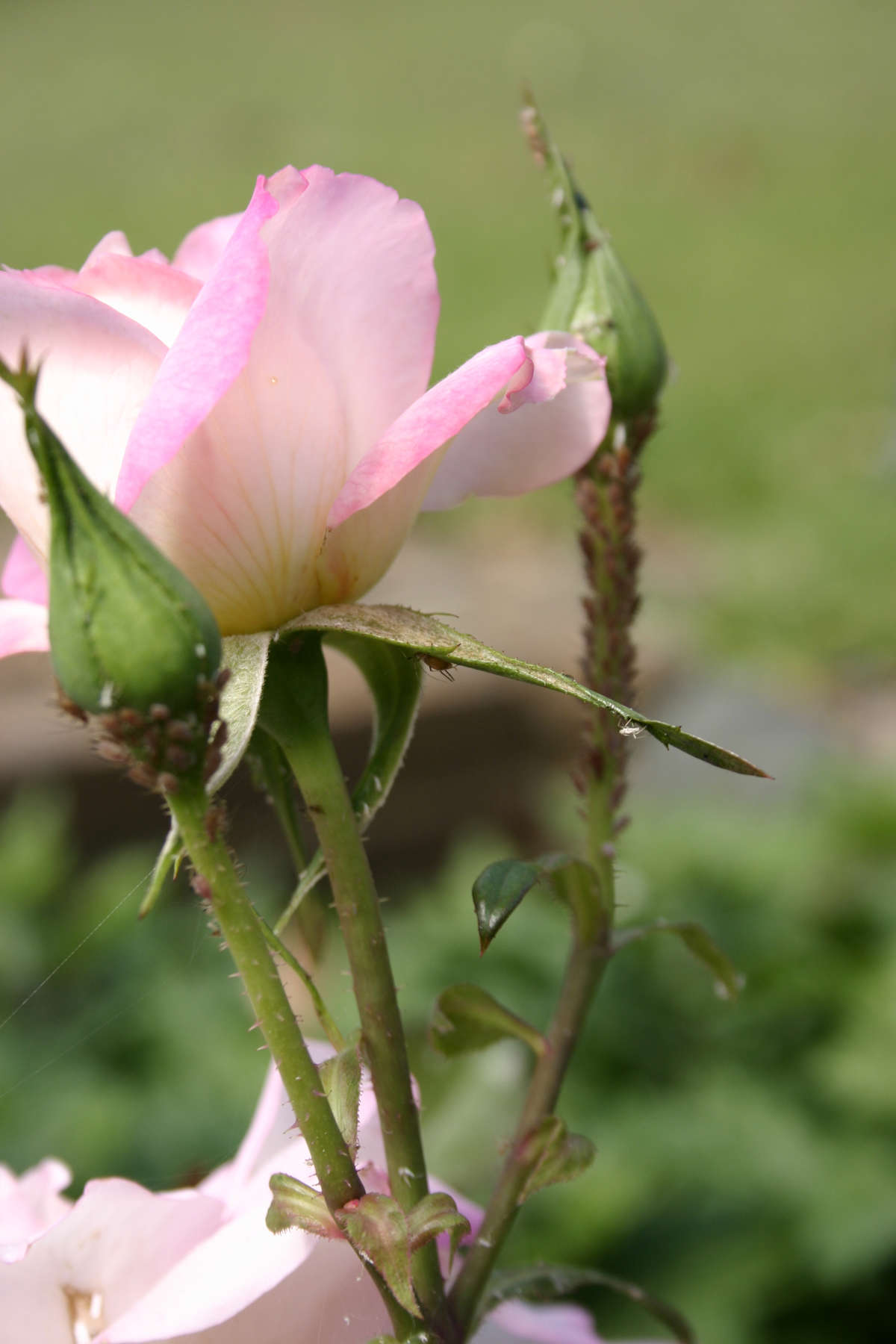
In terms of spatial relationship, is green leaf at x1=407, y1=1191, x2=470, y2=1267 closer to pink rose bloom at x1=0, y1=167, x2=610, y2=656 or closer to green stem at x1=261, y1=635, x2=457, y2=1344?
green stem at x1=261, y1=635, x2=457, y2=1344

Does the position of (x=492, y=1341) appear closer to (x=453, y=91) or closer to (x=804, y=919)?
(x=804, y=919)

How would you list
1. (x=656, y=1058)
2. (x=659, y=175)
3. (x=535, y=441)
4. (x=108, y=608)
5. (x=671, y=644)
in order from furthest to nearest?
1. (x=659, y=175)
2. (x=671, y=644)
3. (x=656, y=1058)
4. (x=535, y=441)
5. (x=108, y=608)

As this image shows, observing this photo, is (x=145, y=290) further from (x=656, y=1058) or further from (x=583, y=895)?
(x=656, y=1058)

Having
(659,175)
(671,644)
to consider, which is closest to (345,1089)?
(671,644)

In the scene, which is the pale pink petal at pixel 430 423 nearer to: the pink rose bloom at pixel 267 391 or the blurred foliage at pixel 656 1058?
the pink rose bloom at pixel 267 391

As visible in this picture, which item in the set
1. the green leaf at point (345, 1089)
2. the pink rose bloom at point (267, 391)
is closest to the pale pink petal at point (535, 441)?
the pink rose bloom at point (267, 391)

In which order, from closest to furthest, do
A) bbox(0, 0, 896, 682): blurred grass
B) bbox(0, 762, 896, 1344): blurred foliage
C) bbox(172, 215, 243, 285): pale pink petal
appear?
bbox(172, 215, 243, 285): pale pink petal < bbox(0, 762, 896, 1344): blurred foliage < bbox(0, 0, 896, 682): blurred grass

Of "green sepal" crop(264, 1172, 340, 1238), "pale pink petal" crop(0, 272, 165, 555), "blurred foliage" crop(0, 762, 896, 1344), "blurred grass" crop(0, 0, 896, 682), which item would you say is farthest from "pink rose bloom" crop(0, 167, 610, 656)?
"blurred grass" crop(0, 0, 896, 682)

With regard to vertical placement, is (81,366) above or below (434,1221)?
above
